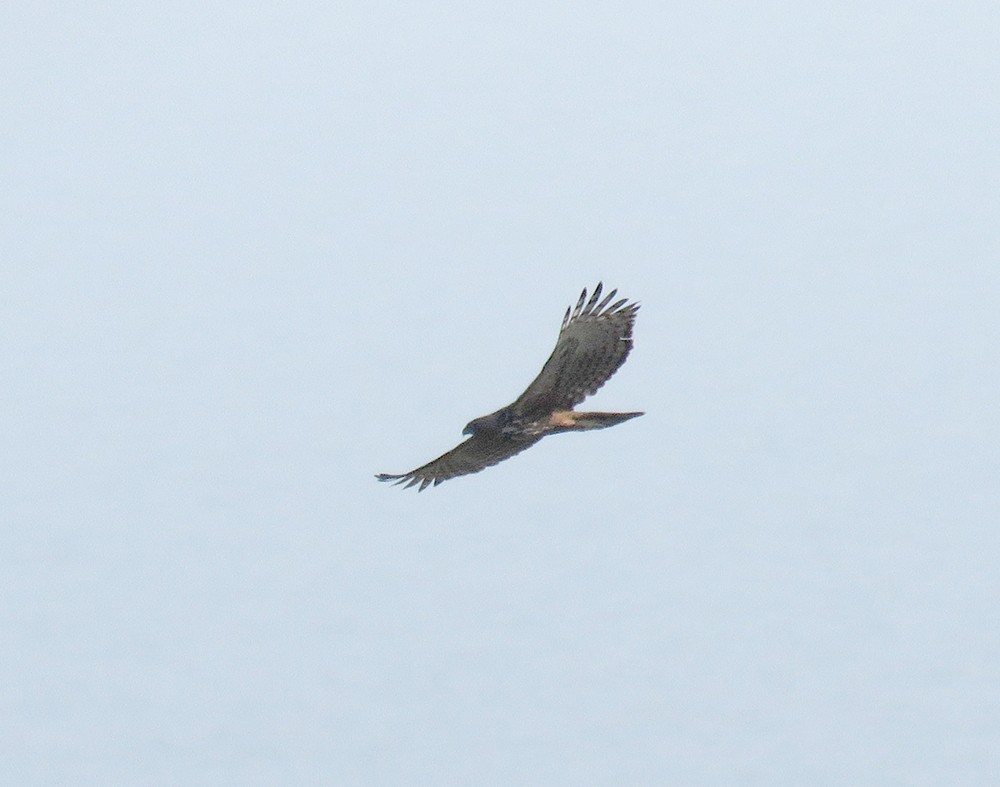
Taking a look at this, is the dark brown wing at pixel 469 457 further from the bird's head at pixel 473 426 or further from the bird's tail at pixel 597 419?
the bird's tail at pixel 597 419

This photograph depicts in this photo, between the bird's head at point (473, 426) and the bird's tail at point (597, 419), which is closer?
the bird's tail at point (597, 419)

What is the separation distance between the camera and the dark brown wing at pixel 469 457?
513 inches

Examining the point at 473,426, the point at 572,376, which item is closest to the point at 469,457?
the point at 473,426

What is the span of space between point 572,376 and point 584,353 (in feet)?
0.58

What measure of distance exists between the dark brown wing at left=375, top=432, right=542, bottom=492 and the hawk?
0.03 m

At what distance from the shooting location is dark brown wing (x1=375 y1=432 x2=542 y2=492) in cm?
1302

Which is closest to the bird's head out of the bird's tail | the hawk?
the hawk

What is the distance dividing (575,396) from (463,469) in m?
1.06

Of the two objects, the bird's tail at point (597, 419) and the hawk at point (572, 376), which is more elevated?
the hawk at point (572, 376)

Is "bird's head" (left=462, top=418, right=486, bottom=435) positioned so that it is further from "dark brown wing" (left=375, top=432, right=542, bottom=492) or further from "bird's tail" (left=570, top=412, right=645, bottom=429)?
"bird's tail" (left=570, top=412, right=645, bottom=429)

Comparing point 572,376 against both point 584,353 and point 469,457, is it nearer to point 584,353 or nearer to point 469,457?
point 584,353

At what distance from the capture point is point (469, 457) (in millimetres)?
13203

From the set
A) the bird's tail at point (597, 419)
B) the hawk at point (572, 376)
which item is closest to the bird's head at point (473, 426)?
the hawk at point (572, 376)

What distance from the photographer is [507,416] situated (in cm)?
1292
